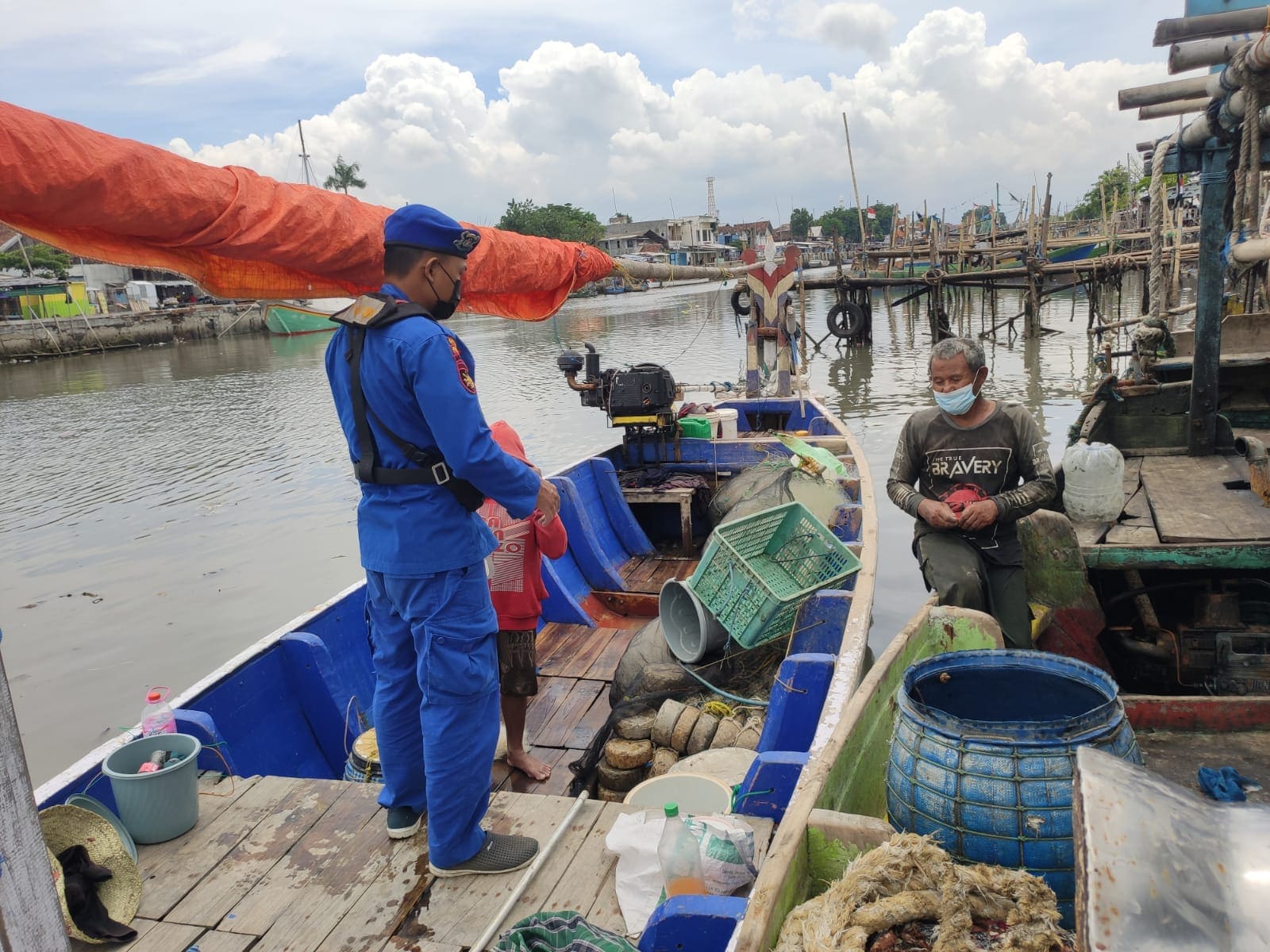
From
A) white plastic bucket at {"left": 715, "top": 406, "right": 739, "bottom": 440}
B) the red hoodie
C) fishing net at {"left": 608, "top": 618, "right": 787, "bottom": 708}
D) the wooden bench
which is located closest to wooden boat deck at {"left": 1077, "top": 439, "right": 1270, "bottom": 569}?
fishing net at {"left": 608, "top": 618, "right": 787, "bottom": 708}

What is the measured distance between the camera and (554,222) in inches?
2943

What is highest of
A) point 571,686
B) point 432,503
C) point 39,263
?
point 39,263

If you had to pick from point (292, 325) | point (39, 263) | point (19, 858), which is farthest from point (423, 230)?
point (39, 263)

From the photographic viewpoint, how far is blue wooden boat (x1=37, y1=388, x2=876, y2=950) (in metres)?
2.46

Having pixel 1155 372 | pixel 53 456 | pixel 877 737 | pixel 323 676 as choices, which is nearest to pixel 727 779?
pixel 877 737

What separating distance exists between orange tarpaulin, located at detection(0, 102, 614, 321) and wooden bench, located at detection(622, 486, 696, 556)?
4435 mm

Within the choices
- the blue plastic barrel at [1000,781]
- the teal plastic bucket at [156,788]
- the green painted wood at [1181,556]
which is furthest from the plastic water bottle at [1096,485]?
the teal plastic bucket at [156,788]

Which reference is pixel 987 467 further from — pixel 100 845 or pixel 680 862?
pixel 100 845

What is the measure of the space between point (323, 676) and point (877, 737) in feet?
7.95

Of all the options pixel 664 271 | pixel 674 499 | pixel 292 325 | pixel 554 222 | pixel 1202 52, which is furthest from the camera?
pixel 554 222

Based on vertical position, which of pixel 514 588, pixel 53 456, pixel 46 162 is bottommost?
pixel 53 456

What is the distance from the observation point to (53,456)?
54.2 ft

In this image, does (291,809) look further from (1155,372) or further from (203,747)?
(1155,372)

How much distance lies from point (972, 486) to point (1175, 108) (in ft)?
8.95
